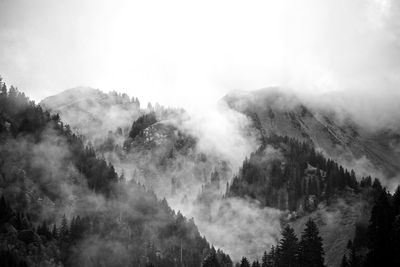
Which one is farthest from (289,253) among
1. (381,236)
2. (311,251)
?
(381,236)

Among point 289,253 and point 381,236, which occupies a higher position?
point 381,236

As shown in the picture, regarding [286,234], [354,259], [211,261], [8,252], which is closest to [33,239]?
[8,252]

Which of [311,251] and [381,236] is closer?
[381,236]

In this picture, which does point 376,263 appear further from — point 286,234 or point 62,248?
point 62,248

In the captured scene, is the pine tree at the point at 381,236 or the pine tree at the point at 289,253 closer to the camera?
the pine tree at the point at 381,236

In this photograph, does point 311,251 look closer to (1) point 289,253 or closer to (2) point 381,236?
(1) point 289,253

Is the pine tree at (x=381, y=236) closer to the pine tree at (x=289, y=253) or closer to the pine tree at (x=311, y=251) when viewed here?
the pine tree at (x=311, y=251)

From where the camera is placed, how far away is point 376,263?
89.7 meters

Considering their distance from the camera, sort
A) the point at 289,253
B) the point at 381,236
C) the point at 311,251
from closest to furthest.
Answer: the point at 381,236
the point at 311,251
the point at 289,253

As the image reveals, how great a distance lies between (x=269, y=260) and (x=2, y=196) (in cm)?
10057

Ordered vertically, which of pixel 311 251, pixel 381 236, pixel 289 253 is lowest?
pixel 289 253

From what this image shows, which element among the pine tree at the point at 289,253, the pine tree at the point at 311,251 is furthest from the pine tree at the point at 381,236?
the pine tree at the point at 289,253

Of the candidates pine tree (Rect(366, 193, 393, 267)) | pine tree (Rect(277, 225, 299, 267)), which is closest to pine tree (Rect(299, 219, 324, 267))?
pine tree (Rect(277, 225, 299, 267))

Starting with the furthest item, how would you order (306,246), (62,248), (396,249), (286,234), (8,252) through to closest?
(62,248), (8,252), (286,234), (306,246), (396,249)
